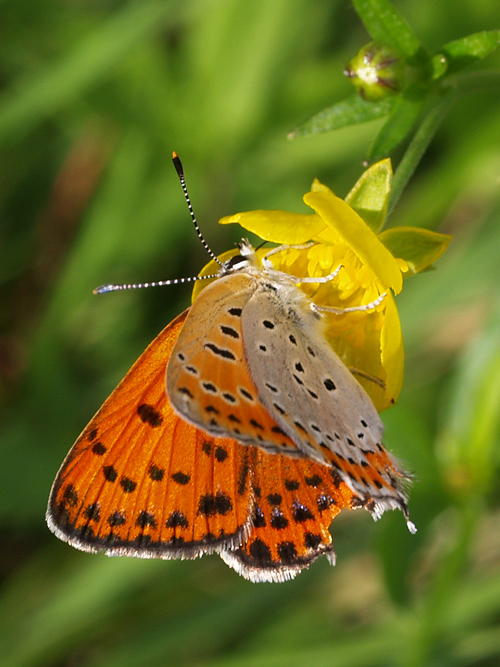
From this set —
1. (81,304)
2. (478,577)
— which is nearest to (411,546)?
(478,577)

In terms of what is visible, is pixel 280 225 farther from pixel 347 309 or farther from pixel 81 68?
pixel 81 68

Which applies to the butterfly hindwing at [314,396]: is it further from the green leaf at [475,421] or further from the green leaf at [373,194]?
the green leaf at [475,421]

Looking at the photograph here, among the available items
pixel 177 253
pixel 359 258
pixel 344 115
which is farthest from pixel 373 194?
pixel 177 253

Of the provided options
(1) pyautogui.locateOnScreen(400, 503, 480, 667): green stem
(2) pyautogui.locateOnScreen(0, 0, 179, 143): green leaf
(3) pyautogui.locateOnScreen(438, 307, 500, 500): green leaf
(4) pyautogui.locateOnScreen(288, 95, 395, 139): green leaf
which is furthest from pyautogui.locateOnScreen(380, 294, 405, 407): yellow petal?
(2) pyautogui.locateOnScreen(0, 0, 179, 143): green leaf

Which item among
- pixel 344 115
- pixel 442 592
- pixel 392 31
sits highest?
pixel 392 31

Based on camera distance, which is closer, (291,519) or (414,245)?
(291,519)

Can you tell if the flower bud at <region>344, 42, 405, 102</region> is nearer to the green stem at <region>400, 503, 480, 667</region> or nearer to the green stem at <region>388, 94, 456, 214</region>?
the green stem at <region>388, 94, 456, 214</region>
